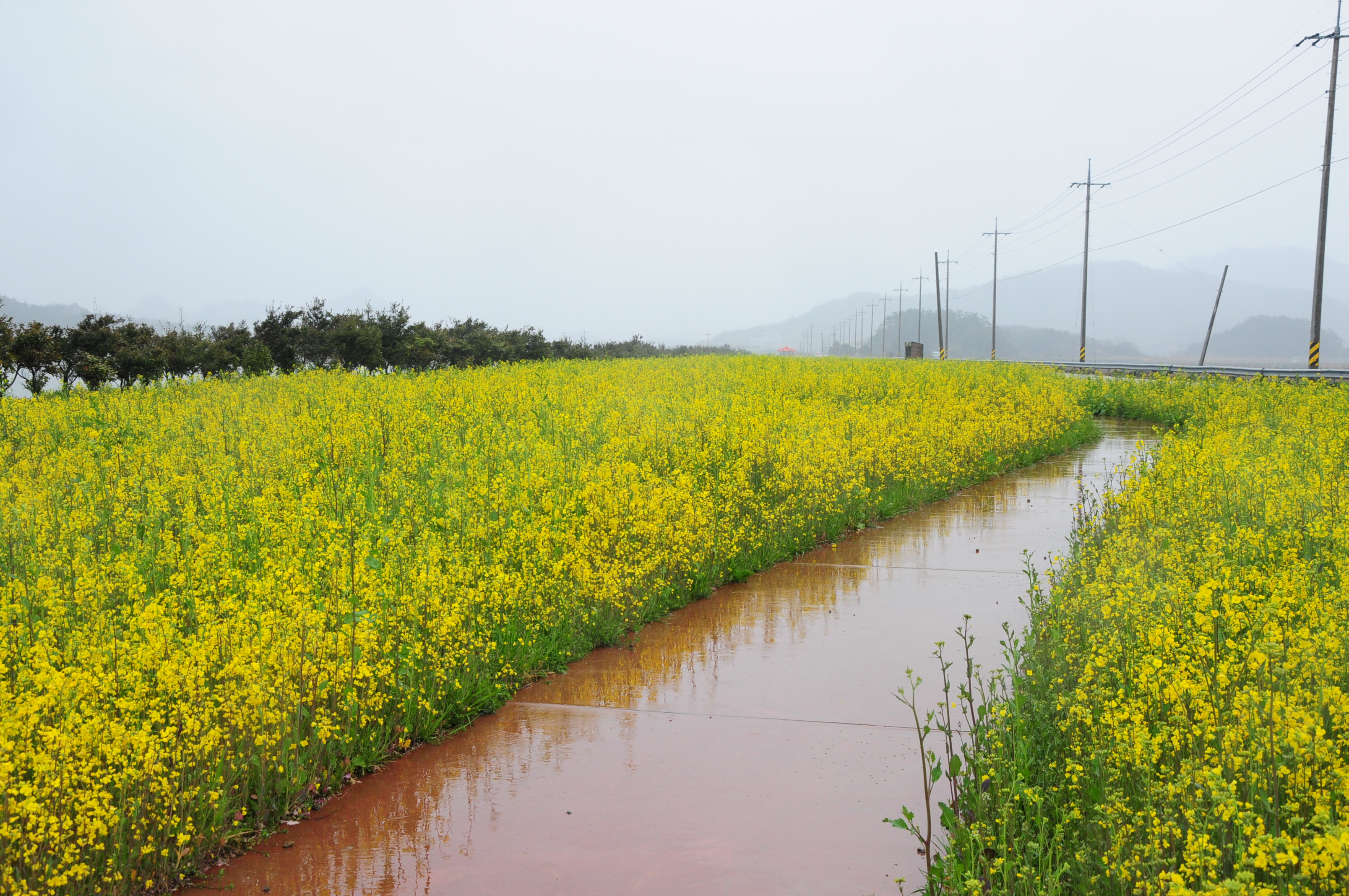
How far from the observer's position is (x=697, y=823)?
3.48 metres

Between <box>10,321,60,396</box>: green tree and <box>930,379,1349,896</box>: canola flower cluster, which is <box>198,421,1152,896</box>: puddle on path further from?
<box>10,321,60,396</box>: green tree

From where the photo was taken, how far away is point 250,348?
25.0 m

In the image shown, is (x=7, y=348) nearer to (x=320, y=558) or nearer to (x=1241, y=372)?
(x=320, y=558)

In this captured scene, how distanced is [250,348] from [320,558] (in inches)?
866

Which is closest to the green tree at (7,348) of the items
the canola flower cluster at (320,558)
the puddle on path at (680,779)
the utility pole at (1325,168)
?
the canola flower cluster at (320,558)

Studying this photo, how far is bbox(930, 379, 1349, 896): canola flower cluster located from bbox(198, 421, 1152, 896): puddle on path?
423 millimetres

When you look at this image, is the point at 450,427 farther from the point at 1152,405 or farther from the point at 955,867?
the point at 1152,405

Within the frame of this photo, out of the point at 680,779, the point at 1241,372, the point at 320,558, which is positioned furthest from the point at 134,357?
the point at 1241,372

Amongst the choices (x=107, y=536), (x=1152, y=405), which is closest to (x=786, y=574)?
(x=107, y=536)

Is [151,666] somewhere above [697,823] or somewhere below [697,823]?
above

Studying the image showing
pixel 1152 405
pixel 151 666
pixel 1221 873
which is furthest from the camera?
pixel 1152 405

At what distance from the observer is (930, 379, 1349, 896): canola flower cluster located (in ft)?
7.93

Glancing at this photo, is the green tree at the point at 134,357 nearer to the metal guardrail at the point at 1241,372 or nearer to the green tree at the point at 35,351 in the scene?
the green tree at the point at 35,351

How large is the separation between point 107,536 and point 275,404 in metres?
5.70
